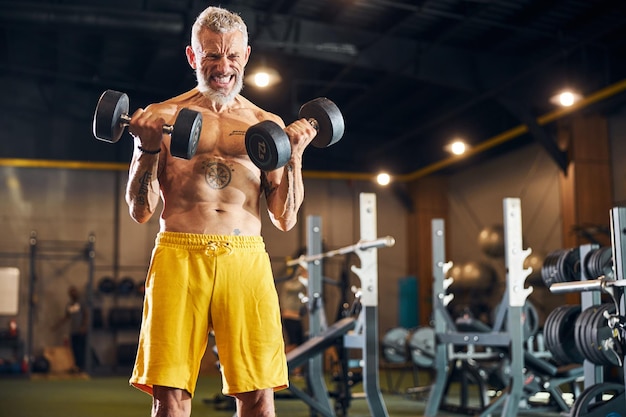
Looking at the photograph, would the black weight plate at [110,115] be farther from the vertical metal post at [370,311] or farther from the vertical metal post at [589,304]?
the vertical metal post at [589,304]

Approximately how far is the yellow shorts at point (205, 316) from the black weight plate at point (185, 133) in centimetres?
23

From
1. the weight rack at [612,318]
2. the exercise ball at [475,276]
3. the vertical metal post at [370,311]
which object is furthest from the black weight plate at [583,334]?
the exercise ball at [475,276]

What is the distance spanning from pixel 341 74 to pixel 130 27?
280 centimetres

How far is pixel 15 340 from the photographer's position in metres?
10.3

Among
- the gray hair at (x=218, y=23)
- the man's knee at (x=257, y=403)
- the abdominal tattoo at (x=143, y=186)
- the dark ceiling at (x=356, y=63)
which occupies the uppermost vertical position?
the dark ceiling at (x=356, y=63)

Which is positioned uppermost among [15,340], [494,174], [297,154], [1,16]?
[1,16]

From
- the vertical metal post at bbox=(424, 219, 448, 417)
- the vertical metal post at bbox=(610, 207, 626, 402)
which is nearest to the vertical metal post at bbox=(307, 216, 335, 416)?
the vertical metal post at bbox=(424, 219, 448, 417)

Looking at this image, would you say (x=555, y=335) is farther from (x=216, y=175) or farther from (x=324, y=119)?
(x=216, y=175)

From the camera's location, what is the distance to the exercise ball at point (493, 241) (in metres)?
9.29

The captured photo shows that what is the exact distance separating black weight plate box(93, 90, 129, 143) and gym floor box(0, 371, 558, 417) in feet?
12.5

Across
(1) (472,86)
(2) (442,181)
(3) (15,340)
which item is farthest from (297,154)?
(2) (442,181)

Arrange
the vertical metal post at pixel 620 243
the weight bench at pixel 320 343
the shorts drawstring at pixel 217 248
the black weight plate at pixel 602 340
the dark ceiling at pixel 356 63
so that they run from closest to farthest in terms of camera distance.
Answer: the shorts drawstring at pixel 217 248, the vertical metal post at pixel 620 243, the black weight plate at pixel 602 340, the weight bench at pixel 320 343, the dark ceiling at pixel 356 63

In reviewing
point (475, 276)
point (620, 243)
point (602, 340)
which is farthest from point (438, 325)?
point (475, 276)

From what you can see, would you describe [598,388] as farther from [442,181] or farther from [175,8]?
[442,181]
